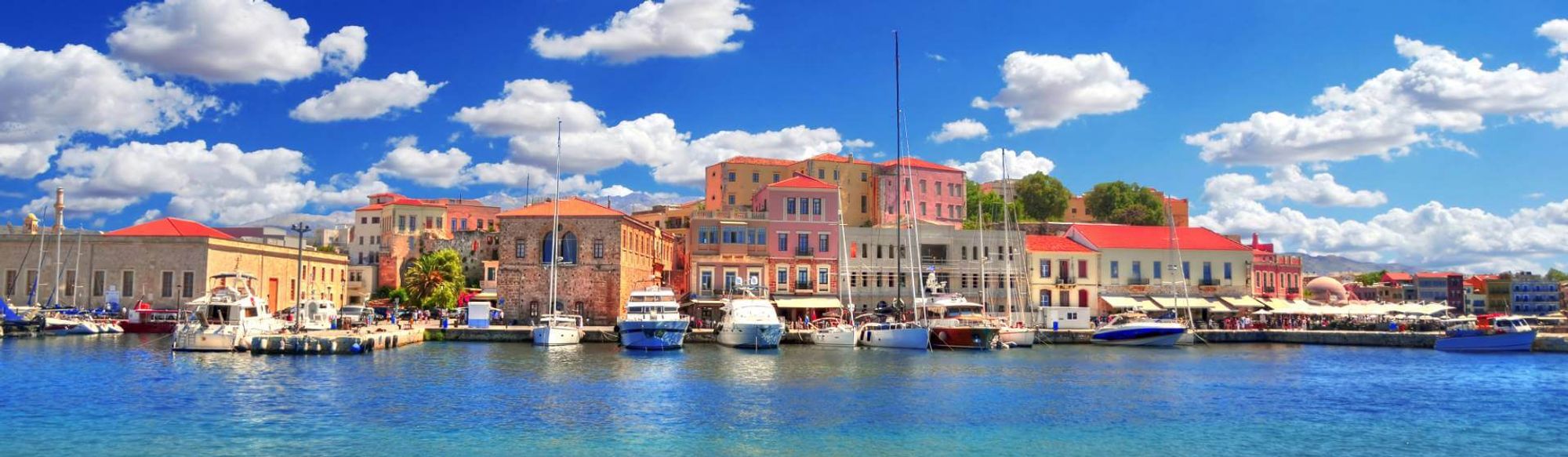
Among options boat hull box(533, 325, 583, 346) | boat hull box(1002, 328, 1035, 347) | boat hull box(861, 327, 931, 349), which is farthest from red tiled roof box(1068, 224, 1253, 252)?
boat hull box(533, 325, 583, 346)

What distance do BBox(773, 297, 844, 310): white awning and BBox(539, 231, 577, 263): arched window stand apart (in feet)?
34.9

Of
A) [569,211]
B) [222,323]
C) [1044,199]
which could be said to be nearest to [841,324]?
[569,211]

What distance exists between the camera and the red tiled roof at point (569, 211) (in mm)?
54375

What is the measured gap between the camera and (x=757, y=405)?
2677 centimetres

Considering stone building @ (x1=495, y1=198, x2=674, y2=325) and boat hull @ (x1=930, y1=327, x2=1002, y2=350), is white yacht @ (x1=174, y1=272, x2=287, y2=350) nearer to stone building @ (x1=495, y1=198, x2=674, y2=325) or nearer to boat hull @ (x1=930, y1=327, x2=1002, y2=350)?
stone building @ (x1=495, y1=198, x2=674, y2=325)

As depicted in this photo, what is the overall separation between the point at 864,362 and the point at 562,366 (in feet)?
36.2

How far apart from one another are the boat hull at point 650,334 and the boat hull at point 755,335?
98.2 inches

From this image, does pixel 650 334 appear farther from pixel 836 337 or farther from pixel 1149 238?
pixel 1149 238

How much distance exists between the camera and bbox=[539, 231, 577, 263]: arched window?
54656 mm

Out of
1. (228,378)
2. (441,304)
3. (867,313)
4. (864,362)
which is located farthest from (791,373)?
(441,304)

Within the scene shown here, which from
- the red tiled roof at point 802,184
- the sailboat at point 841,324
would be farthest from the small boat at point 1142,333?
the red tiled roof at point 802,184

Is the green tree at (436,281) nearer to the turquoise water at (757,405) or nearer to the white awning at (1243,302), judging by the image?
the turquoise water at (757,405)

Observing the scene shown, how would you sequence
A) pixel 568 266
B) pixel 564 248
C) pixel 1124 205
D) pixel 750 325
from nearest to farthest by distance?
pixel 750 325, pixel 568 266, pixel 564 248, pixel 1124 205

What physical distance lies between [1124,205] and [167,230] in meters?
72.5
